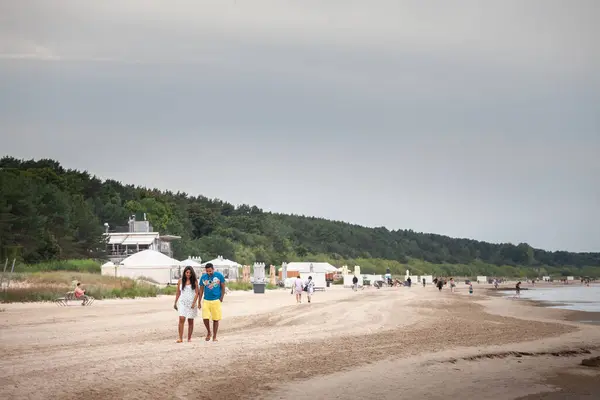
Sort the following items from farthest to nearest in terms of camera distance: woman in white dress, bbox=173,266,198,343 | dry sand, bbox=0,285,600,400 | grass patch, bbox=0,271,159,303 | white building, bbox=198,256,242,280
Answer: white building, bbox=198,256,242,280 → grass patch, bbox=0,271,159,303 → woman in white dress, bbox=173,266,198,343 → dry sand, bbox=0,285,600,400

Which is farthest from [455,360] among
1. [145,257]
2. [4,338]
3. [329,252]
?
[329,252]

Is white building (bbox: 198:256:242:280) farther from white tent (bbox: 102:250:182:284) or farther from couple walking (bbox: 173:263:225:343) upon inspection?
couple walking (bbox: 173:263:225:343)

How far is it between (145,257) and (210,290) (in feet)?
149

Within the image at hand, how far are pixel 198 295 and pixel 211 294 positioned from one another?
317 millimetres

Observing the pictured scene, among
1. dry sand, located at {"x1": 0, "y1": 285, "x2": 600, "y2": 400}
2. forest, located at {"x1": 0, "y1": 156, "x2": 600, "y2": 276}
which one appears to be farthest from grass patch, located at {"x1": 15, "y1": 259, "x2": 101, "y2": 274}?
dry sand, located at {"x1": 0, "y1": 285, "x2": 600, "y2": 400}

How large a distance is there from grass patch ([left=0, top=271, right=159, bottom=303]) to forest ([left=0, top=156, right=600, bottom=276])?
379 inches

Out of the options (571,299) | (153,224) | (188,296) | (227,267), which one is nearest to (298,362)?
(188,296)

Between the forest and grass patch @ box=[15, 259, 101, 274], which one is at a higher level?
the forest

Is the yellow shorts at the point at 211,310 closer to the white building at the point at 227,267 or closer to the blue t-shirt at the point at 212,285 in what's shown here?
the blue t-shirt at the point at 212,285

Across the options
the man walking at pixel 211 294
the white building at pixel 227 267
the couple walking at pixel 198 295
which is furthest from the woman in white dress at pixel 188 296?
the white building at pixel 227 267

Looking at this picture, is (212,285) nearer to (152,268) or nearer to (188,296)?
(188,296)

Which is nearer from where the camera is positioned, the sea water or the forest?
the sea water

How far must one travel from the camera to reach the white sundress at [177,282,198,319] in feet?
51.4

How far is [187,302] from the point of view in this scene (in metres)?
15.7
